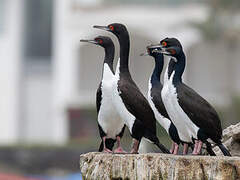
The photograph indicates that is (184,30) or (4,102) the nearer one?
(184,30)

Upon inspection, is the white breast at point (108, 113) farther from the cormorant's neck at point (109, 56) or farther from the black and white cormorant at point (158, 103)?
the black and white cormorant at point (158, 103)

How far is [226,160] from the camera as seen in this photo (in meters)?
8.98

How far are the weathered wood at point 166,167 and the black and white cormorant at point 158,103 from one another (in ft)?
2.95

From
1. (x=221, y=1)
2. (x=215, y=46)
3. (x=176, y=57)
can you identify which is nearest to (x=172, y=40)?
(x=176, y=57)

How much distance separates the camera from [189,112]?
9594 millimetres

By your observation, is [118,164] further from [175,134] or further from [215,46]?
[215,46]

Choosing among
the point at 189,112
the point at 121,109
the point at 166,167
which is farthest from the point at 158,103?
the point at 166,167

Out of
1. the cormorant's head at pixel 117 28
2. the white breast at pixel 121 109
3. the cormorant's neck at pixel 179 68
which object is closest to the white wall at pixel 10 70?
the cormorant's head at pixel 117 28

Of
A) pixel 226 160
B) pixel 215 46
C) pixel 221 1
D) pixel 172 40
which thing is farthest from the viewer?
pixel 215 46

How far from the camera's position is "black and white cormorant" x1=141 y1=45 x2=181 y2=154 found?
10.2 m

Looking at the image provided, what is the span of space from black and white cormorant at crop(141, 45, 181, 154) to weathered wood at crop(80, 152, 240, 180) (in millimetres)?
898

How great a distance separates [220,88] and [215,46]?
224 cm

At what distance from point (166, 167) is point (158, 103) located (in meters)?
1.48

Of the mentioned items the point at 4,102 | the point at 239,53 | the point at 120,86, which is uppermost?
the point at 120,86
